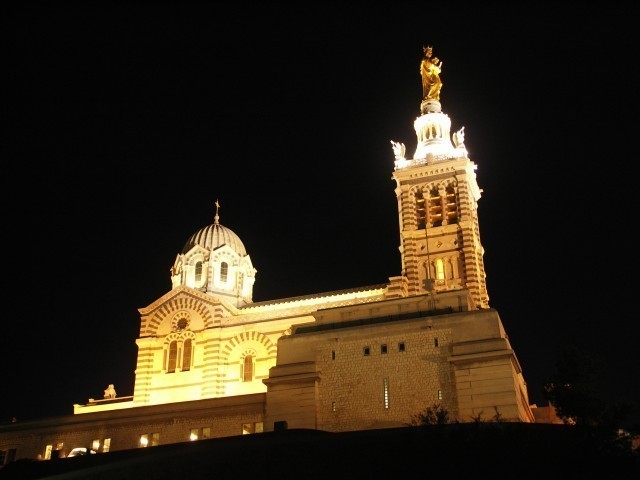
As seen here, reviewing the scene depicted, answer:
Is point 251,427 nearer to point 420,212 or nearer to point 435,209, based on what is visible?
point 420,212

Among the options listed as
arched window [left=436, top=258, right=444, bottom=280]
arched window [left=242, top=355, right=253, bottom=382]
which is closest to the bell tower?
arched window [left=436, top=258, right=444, bottom=280]

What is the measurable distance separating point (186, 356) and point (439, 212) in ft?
66.6

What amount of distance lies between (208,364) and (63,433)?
36.9 feet

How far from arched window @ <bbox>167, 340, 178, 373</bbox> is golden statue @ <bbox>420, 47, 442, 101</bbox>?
27.2 meters

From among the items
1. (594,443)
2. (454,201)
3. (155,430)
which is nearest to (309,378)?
(155,430)

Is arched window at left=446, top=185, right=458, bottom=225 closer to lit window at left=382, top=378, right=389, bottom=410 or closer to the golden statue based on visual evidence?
the golden statue

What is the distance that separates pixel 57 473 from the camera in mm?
31609

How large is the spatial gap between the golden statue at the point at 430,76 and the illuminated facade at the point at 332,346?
58.1 inches

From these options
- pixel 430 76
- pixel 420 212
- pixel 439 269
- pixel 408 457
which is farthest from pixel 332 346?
pixel 430 76

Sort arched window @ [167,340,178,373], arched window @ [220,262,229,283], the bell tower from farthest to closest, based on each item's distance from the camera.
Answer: arched window @ [220,262,229,283], arched window @ [167,340,178,373], the bell tower

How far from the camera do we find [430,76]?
214 feet

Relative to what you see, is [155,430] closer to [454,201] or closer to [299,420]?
[299,420]

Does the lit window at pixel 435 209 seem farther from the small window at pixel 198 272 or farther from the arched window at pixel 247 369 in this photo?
the small window at pixel 198 272

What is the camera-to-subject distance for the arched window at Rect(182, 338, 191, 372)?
56.0 metres
